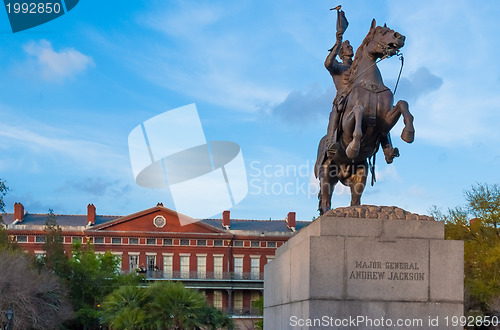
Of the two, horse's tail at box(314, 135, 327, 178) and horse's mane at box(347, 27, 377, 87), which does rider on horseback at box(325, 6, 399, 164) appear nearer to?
horse's mane at box(347, 27, 377, 87)

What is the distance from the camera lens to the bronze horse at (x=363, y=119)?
32.0 feet

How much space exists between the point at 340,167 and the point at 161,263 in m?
61.4

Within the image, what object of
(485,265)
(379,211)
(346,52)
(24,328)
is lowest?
(24,328)

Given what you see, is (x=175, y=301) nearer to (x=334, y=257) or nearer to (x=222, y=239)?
(x=334, y=257)

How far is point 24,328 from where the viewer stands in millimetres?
34688

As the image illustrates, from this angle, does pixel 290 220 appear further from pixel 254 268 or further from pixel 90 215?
pixel 90 215

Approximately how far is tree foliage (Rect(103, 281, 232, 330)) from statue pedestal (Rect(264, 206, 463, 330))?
73.6ft

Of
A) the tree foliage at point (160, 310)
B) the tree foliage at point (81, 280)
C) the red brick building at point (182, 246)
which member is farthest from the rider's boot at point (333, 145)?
the red brick building at point (182, 246)

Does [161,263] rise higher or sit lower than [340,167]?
lower

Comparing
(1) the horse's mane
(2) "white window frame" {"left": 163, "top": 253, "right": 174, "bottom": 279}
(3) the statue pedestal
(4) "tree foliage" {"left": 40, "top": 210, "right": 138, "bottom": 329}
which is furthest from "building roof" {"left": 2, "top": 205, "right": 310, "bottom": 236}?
(3) the statue pedestal

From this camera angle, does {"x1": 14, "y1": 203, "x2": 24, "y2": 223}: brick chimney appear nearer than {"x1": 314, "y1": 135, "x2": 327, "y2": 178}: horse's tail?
No

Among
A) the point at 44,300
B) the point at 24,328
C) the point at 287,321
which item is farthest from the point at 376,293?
the point at 44,300

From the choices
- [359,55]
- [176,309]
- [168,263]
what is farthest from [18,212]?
[359,55]

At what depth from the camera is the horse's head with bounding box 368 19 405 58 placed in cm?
1017
